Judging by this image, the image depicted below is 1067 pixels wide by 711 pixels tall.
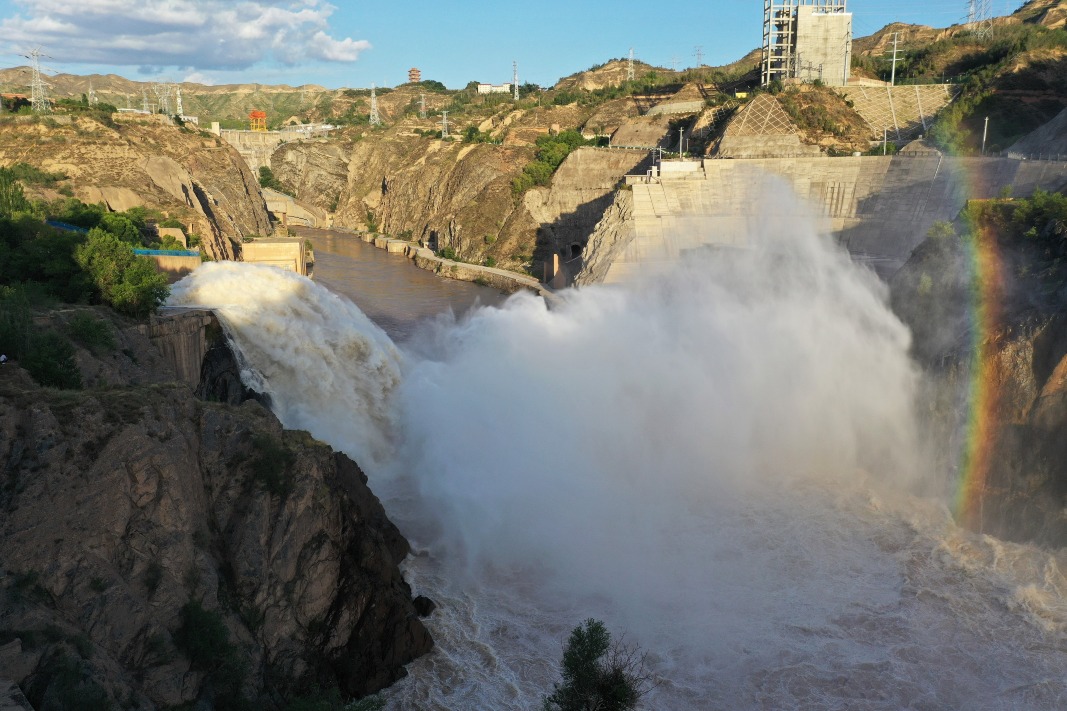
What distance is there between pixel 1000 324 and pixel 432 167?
224 ft

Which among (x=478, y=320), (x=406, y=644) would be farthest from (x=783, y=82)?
(x=406, y=644)

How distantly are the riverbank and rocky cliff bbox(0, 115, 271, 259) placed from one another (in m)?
14.8

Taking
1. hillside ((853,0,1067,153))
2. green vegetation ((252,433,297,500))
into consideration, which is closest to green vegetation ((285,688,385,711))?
green vegetation ((252,433,297,500))

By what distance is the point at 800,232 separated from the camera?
42.9 m

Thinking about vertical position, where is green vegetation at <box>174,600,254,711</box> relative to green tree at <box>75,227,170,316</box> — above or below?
below

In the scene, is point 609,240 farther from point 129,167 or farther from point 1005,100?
point 129,167

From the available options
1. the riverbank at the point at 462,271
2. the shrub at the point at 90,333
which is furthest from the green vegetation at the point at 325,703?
the riverbank at the point at 462,271

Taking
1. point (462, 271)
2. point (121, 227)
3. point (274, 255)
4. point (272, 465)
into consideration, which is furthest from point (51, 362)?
point (462, 271)

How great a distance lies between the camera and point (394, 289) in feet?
204

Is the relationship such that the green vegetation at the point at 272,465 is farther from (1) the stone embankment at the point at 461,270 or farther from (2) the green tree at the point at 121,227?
(1) the stone embankment at the point at 461,270

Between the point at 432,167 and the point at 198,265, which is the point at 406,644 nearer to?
the point at 198,265

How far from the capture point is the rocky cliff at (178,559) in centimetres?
1241

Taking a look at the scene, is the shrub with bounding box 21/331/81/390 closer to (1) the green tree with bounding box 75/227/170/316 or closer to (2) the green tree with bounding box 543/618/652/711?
(1) the green tree with bounding box 75/227/170/316

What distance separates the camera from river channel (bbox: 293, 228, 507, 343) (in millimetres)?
52562
